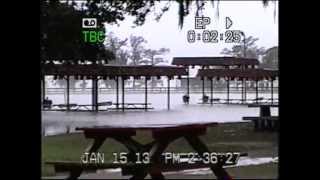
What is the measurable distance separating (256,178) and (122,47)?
52.7 inches

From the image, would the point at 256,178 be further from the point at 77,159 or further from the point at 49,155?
the point at 49,155

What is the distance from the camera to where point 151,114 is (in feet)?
10.3

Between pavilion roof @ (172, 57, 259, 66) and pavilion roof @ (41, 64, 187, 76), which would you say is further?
pavilion roof @ (41, 64, 187, 76)

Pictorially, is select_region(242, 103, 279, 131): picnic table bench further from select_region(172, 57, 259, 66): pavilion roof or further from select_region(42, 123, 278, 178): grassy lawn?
select_region(172, 57, 259, 66): pavilion roof

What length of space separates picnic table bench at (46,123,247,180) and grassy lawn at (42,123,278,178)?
0.12ft

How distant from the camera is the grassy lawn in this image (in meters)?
3.04

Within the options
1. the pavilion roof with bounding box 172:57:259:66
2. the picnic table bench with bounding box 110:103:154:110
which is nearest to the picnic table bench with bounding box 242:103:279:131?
the pavilion roof with bounding box 172:57:259:66

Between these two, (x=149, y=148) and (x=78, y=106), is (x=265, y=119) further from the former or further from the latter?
(x=78, y=106)

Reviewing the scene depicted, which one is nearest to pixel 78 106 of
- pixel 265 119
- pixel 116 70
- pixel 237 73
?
pixel 116 70

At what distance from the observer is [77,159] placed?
3.08 meters

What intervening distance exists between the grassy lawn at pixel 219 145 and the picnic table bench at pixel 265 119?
0.05 metres

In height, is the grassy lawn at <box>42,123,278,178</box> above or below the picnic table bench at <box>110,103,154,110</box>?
below
